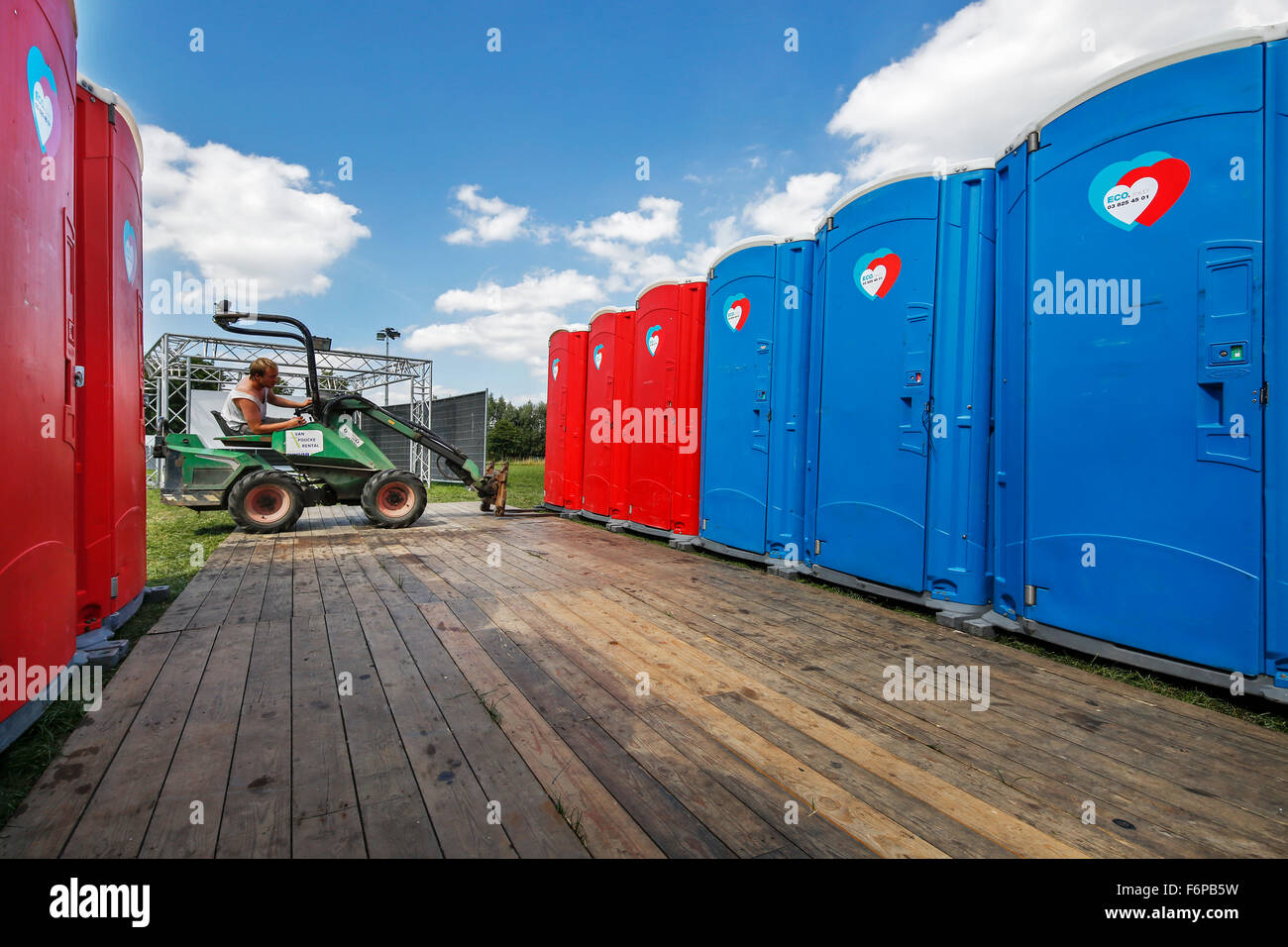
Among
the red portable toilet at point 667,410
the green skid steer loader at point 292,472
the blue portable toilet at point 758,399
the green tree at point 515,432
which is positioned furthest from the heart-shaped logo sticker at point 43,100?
the green tree at point 515,432

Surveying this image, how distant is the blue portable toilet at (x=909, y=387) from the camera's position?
3.91 m

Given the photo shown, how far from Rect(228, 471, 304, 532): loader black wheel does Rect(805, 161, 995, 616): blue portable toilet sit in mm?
6224

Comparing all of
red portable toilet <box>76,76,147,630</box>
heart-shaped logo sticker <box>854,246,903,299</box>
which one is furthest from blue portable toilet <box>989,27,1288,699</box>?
red portable toilet <box>76,76,147,630</box>

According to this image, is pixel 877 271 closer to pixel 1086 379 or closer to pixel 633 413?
pixel 1086 379

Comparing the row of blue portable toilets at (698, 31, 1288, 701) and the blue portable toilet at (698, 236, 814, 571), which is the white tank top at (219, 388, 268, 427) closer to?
the blue portable toilet at (698, 236, 814, 571)

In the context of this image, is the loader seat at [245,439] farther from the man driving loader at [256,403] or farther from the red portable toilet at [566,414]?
the red portable toilet at [566,414]

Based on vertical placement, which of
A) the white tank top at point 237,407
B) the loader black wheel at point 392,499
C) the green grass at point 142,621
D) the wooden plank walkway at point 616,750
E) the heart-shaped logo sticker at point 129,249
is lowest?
the wooden plank walkway at point 616,750

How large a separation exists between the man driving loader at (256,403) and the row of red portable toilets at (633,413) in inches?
147

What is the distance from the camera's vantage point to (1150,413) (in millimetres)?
2924

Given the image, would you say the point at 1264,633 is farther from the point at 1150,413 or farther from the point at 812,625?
the point at 812,625

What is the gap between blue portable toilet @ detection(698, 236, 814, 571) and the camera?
539cm

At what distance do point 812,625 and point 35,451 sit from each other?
385 centimetres

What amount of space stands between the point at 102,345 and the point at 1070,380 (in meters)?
5.14
